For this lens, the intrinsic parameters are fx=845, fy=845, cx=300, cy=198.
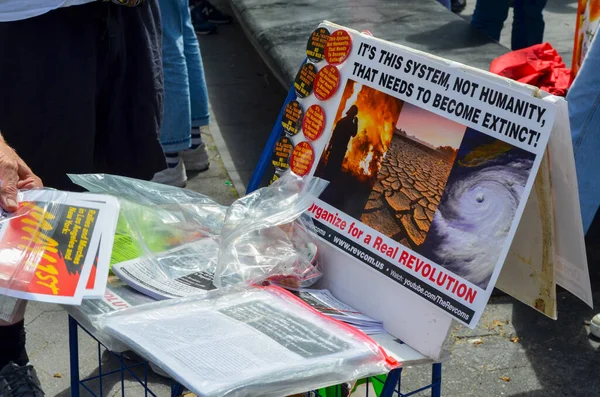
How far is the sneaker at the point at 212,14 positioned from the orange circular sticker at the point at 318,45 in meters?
4.86

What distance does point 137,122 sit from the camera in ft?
8.30

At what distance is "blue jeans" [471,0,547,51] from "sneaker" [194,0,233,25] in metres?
2.35

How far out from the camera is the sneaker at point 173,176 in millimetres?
3924

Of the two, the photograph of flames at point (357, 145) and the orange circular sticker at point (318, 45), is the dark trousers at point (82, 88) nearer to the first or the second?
the orange circular sticker at point (318, 45)

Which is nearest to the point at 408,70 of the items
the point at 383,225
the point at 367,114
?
the point at 367,114

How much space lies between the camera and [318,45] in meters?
1.85

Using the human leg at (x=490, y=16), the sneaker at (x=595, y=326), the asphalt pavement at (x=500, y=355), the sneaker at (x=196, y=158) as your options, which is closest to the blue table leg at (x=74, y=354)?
the asphalt pavement at (x=500, y=355)

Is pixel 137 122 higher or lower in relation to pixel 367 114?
lower

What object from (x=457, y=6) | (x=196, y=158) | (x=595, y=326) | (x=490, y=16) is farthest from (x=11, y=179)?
(x=457, y=6)

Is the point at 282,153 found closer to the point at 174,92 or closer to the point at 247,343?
the point at 247,343

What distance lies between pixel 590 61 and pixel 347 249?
138 centimetres

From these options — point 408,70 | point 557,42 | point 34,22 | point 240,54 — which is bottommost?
point 240,54

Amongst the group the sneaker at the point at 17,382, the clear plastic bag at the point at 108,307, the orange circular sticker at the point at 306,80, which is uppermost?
the orange circular sticker at the point at 306,80

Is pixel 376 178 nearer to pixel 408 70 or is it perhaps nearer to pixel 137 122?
pixel 408 70
